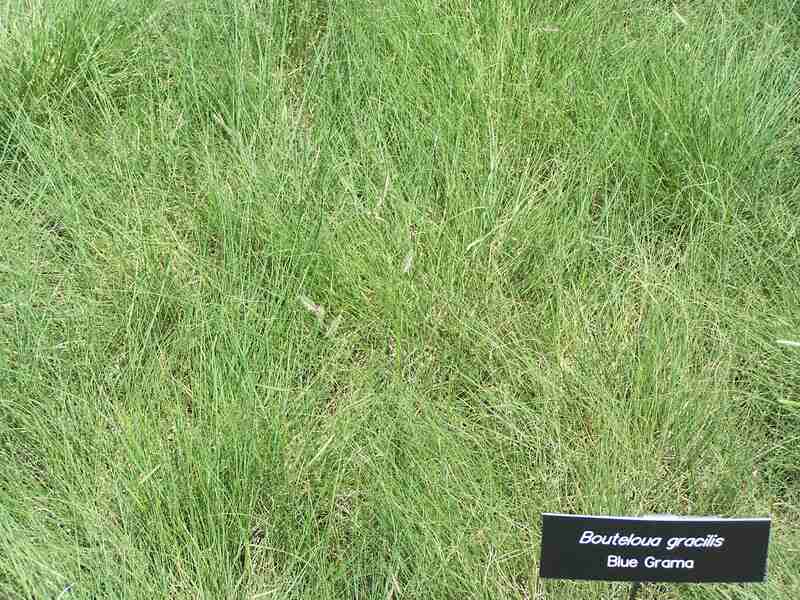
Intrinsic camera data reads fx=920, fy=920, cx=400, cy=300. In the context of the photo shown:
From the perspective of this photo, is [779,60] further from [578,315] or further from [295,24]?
[295,24]

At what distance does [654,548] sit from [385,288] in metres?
0.96

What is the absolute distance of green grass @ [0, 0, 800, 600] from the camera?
186 centimetres

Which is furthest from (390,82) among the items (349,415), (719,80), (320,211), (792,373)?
(792,373)

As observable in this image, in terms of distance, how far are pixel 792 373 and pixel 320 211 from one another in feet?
3.99

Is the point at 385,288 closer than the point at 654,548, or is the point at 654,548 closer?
the point at 654,548

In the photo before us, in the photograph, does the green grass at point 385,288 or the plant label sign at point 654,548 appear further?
the green grass at point 385,288

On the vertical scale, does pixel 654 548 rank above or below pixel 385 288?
below

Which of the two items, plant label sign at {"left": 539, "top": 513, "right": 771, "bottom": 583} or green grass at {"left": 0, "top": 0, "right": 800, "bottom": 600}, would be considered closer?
plant label sign at {"left": 539, "top": 513, "right": 771, "bottom": 583}

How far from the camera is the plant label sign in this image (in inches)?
58.9

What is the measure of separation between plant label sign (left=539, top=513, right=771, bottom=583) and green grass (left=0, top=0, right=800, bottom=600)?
0.26m

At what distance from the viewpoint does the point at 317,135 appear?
2598 mm

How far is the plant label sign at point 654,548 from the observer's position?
1.50 meters

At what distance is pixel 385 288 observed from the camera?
2.25 metres

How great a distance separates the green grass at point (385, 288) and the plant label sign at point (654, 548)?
0.26 meters
